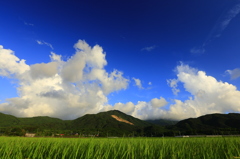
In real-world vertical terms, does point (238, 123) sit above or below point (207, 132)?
above

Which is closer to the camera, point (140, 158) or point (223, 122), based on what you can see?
point (140, 158)

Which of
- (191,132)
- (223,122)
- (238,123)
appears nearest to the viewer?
(191,132)

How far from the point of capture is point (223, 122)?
632 feet

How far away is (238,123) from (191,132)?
8676 cm

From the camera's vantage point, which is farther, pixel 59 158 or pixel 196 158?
pixel 59 158

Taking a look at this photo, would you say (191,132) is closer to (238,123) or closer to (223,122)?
(238,123)

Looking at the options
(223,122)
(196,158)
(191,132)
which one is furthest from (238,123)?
(196,158)

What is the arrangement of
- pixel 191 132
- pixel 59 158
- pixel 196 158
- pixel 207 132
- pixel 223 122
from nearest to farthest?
pixel 196 158
pixel 59 158
pixel 207 132
pixel 191 132
pixel 223 122

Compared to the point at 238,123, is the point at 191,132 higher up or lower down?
lower down

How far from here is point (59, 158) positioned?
2.91 meters

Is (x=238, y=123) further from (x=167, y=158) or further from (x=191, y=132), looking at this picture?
(x=167, y=158)

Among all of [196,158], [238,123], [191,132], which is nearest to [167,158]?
[196,158]

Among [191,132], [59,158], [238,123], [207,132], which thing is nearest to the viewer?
[59,158]

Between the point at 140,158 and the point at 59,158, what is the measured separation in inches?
64.7
